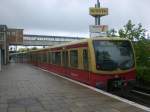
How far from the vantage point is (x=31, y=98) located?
14758 mm

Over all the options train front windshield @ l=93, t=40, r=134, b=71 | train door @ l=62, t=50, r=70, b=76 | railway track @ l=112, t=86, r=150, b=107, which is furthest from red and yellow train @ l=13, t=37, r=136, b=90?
train door @ l=62, t=50, r=70, b=76

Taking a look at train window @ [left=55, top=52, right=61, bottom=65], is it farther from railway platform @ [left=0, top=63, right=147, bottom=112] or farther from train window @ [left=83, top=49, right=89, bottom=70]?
railway platform @ [left=0, top=63, right=147, bottom=112]

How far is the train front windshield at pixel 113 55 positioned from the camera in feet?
64.5

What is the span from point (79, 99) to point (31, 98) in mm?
1749

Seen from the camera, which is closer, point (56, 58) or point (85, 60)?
point (85, 60)

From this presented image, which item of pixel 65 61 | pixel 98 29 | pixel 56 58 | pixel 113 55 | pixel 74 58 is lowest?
pixel 65 61

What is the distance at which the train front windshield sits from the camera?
19.7 meters

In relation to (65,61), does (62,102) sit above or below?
below

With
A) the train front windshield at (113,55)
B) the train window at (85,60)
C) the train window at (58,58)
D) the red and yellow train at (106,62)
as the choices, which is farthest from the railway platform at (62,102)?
the train window at (58,58)

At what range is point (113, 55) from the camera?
20078 millimetres

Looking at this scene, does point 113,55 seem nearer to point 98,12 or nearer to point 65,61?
point 65,61

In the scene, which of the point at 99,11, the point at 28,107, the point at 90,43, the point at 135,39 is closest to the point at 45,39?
the point at 99,11

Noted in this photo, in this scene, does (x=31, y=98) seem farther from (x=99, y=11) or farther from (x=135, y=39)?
(x=99, y=11)

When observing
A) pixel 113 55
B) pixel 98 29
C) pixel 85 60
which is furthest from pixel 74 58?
pixel 98 29
